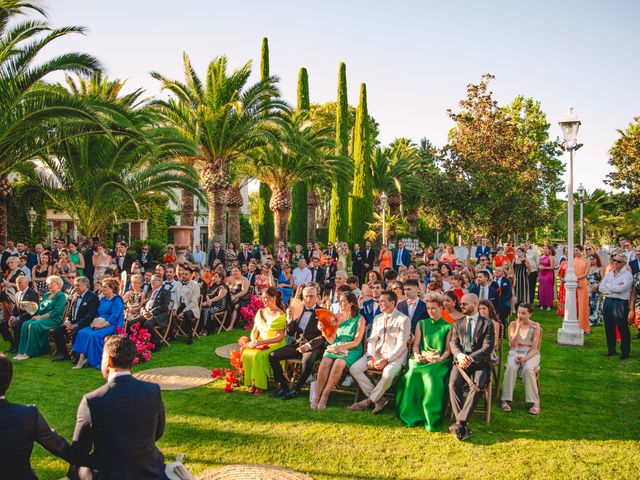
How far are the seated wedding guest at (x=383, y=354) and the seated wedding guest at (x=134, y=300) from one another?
16.3ft

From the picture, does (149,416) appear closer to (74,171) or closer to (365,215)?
(74,171)

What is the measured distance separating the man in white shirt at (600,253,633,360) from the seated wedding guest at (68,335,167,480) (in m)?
8.09

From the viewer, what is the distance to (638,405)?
21.7ft

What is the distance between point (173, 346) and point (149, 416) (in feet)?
23.3

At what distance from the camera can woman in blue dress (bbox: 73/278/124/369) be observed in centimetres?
836

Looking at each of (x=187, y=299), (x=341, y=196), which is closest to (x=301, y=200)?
(x=341, y=196)

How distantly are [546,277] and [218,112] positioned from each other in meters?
11.6

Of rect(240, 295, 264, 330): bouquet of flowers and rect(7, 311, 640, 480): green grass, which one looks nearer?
rect(7, 311, 640, 480): green grass

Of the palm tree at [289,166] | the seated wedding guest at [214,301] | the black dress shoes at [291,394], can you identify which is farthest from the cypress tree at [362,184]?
the black dress shoes at [291,394]

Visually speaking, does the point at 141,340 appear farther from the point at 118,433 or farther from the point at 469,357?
the point at 118,433

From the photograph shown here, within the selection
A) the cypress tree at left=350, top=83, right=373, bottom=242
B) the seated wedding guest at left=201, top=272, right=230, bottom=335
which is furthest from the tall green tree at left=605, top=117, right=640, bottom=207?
the seated wedding guest at left=201, top=272, right=230, bottom=335

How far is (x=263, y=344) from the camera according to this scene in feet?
24.2

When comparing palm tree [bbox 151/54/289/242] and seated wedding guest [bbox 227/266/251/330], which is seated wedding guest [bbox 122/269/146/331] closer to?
seated wedding guest [bbox 227/266/251/330]

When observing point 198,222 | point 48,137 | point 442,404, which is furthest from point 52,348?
point 198,222
